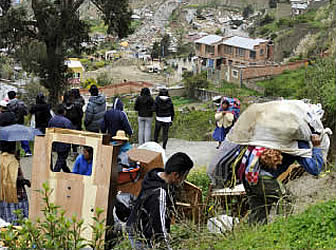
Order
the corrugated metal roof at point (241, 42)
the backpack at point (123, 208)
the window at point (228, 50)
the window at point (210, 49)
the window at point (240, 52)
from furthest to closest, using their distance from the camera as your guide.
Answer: the corrugated metal roof at point (241, 42) < the window at point (240, 52) < the window at point (210, 49) < the window at point (228, 50) < the backpack at point (123, 208)

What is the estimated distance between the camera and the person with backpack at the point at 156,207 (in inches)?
130

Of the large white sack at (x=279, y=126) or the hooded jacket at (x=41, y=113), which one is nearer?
the large white sack at (x=279, y=126)

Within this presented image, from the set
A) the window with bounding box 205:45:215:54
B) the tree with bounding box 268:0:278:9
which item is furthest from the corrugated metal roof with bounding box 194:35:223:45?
the tree with bounding box 268:0:278:9

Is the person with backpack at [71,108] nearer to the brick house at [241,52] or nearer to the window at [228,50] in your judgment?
the brick house at [241,52]

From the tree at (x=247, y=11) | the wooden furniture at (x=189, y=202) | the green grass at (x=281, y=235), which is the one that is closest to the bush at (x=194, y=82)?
the tree at (x=247, y=11)

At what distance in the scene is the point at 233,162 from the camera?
3.83 metres

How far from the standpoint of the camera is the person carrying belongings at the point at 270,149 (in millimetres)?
3654

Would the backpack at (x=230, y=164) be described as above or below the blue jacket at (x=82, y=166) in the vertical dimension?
above

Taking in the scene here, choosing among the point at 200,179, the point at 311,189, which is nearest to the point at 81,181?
the point at 311,189

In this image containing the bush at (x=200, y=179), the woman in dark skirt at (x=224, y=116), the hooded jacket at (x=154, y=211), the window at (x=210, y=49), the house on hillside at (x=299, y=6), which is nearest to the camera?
the hooded jacket at (x=154, y=211)

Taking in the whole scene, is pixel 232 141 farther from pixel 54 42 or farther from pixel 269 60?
pixel 269 60

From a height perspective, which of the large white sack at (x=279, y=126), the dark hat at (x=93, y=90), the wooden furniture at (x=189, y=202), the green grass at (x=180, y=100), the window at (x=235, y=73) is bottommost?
the green grass at (x=180, y=100)

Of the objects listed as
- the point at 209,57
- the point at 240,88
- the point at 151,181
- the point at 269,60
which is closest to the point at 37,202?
the point at 151,181

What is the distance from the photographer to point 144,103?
803 centimetres
